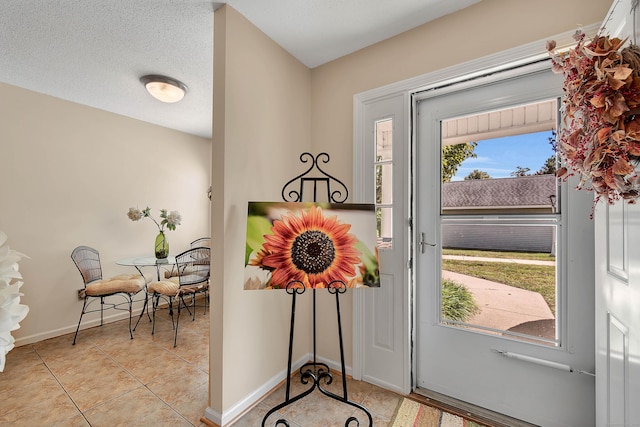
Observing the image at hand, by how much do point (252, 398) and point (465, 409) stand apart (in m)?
1.41

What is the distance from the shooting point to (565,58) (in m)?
1.08

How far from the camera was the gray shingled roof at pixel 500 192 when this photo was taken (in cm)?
173

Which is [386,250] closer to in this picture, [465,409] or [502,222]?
[502,222]

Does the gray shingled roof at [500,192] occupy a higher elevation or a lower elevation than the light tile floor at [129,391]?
higher

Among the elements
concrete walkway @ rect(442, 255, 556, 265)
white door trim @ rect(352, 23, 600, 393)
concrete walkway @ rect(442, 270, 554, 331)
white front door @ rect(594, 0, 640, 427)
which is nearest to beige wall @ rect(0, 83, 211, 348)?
white door trim @ rect(352, 23, 600, 393)

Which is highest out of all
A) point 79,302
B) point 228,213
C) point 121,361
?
point 228,213

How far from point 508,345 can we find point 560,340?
0.88 ft

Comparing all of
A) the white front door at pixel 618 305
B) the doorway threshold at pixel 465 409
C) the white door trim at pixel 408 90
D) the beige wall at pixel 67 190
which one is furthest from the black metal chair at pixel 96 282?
the white front door at pixel 618 305

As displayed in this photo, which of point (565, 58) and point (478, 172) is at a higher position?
point (565, 58)

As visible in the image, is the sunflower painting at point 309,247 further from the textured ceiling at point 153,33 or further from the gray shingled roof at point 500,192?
the textured ceiling at point 153,33

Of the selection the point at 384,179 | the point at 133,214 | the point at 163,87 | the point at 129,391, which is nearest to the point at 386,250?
the point at 384,179

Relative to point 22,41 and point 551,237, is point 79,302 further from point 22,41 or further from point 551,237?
point 551,237

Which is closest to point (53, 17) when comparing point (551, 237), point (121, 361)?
point (121, 361)

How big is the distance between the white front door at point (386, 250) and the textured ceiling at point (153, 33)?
0.55 m
